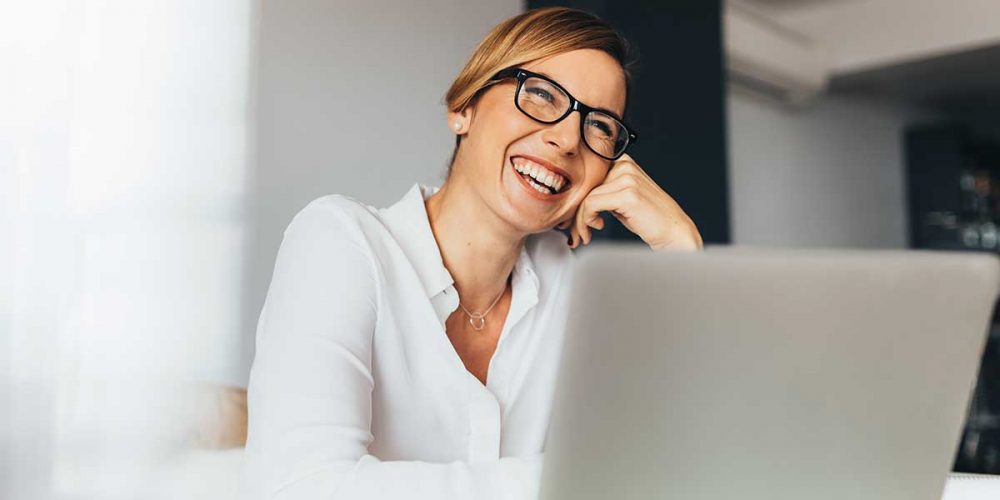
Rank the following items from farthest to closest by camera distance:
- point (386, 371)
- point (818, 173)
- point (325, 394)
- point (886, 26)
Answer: point (818, 173) < point (886, 26) < point (386, 371) < point (325, 394)

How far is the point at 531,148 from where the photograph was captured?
126cm

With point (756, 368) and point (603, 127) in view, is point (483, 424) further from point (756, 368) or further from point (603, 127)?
point (756, 368)

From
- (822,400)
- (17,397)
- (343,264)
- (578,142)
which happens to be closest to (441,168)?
(578,142)

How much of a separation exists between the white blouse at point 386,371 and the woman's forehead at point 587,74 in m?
0.21

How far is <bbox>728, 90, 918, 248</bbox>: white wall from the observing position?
14.4 feet

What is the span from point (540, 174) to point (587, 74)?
6.1 inches

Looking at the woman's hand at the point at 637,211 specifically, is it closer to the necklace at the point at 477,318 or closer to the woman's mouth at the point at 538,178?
the woman's mouth at the point at 538,178

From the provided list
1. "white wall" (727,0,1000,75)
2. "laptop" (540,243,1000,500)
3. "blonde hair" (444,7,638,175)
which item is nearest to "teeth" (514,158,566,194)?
"blonde hair" (444,7,638,175)

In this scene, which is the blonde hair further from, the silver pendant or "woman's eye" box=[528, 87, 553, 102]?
the silver pendant

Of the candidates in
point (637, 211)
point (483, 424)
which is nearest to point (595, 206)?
point (637, 211)

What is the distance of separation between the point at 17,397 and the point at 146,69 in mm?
414

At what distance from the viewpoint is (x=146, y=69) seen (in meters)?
1.15

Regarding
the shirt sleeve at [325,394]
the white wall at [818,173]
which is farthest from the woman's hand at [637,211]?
the white wall at [818,173]

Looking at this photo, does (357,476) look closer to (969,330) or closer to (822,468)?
(822,468)
